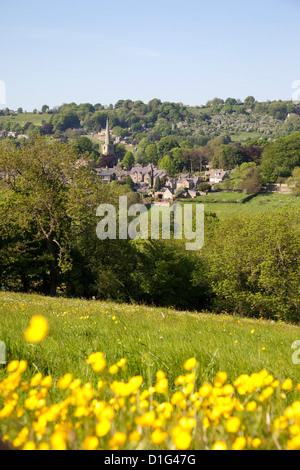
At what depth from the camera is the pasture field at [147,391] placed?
1.79 metres

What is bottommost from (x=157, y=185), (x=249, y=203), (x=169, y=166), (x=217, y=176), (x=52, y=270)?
(x=249, y=203)

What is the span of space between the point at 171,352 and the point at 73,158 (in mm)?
23275

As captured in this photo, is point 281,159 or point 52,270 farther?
point 281,159

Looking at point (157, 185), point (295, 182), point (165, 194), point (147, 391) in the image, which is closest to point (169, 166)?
point (157, 185)

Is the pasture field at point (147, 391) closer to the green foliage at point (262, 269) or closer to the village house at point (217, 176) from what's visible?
the green foliage at point (262, 269)

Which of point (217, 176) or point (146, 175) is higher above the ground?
point (217, 176)

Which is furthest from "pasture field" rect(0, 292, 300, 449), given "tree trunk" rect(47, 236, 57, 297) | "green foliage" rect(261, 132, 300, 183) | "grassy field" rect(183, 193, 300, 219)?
"green foliage" rect(261, 132, 300, 183)

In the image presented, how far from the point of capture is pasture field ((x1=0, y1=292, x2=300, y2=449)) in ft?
5.86

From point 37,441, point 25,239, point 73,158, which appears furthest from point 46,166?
point 37,441

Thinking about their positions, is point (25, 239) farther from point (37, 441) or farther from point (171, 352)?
point (37, 441)

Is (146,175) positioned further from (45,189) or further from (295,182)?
(45,189)

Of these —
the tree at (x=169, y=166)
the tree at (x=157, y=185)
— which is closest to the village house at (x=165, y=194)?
the tree at (x=157, y=185)

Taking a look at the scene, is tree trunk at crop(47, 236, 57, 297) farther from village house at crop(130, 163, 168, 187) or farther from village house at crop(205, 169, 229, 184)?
village house at crop(130, 163, 168, 187)

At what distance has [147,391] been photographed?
2107 mm
